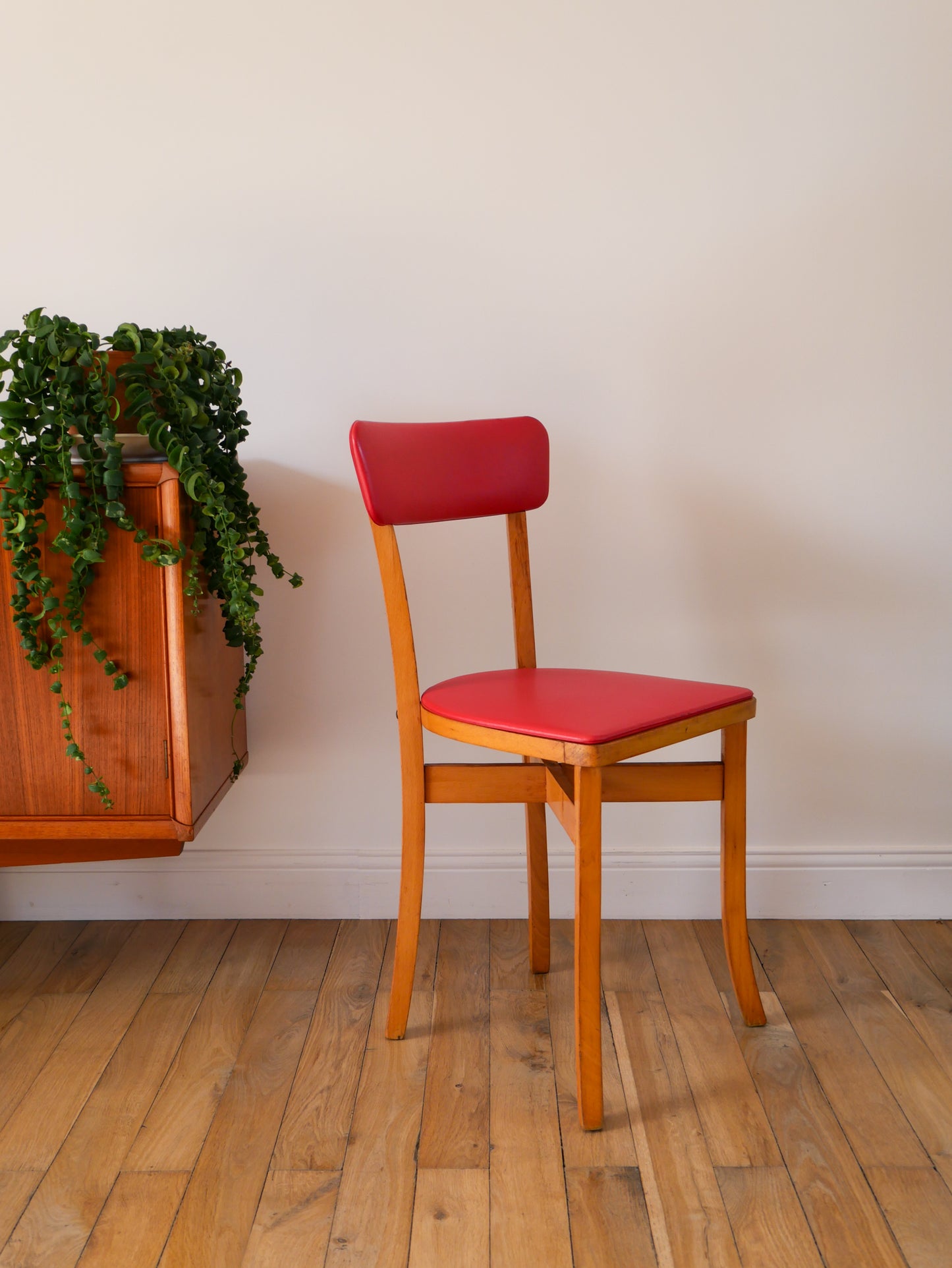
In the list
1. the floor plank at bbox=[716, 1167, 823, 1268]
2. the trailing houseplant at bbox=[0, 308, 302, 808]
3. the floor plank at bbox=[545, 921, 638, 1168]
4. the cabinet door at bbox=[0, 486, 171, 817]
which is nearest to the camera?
the floor plank at bbox=[716, 1167, 823, 1268]

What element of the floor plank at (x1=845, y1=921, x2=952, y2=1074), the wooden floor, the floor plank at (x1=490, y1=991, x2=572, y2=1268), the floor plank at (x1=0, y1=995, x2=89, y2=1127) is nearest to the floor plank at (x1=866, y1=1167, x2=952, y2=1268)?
the wooden floor

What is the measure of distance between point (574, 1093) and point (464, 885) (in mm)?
651

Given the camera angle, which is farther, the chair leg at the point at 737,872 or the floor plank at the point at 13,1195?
the chair leg at the point at 737,872

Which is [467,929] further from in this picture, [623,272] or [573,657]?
[623,272]

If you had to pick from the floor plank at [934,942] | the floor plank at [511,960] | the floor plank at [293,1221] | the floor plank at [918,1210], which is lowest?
the floor plank at [934,942]

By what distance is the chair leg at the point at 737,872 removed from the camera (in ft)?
5.09

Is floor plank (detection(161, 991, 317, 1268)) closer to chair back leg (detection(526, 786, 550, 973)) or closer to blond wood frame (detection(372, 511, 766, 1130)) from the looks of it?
blond wood frame (detection(372, 511, 766, 1130))

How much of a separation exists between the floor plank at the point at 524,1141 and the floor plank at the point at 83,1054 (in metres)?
0.60

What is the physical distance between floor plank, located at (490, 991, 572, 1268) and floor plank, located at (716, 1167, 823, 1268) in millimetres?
204

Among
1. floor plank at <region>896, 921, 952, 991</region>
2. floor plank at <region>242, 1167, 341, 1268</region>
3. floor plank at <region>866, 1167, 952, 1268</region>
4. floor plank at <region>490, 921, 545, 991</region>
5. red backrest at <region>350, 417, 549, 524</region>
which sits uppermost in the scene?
red backrest at <region>350, 417, 549, 524</region>

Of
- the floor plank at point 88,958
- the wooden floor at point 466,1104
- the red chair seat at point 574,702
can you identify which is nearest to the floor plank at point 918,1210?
the wooden floor at point 466,1104

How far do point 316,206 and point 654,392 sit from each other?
2.43ft

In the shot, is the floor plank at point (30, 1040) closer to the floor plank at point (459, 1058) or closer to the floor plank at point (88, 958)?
the floor plank at point (88, 958)

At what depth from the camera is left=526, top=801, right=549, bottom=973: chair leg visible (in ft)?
5.85
